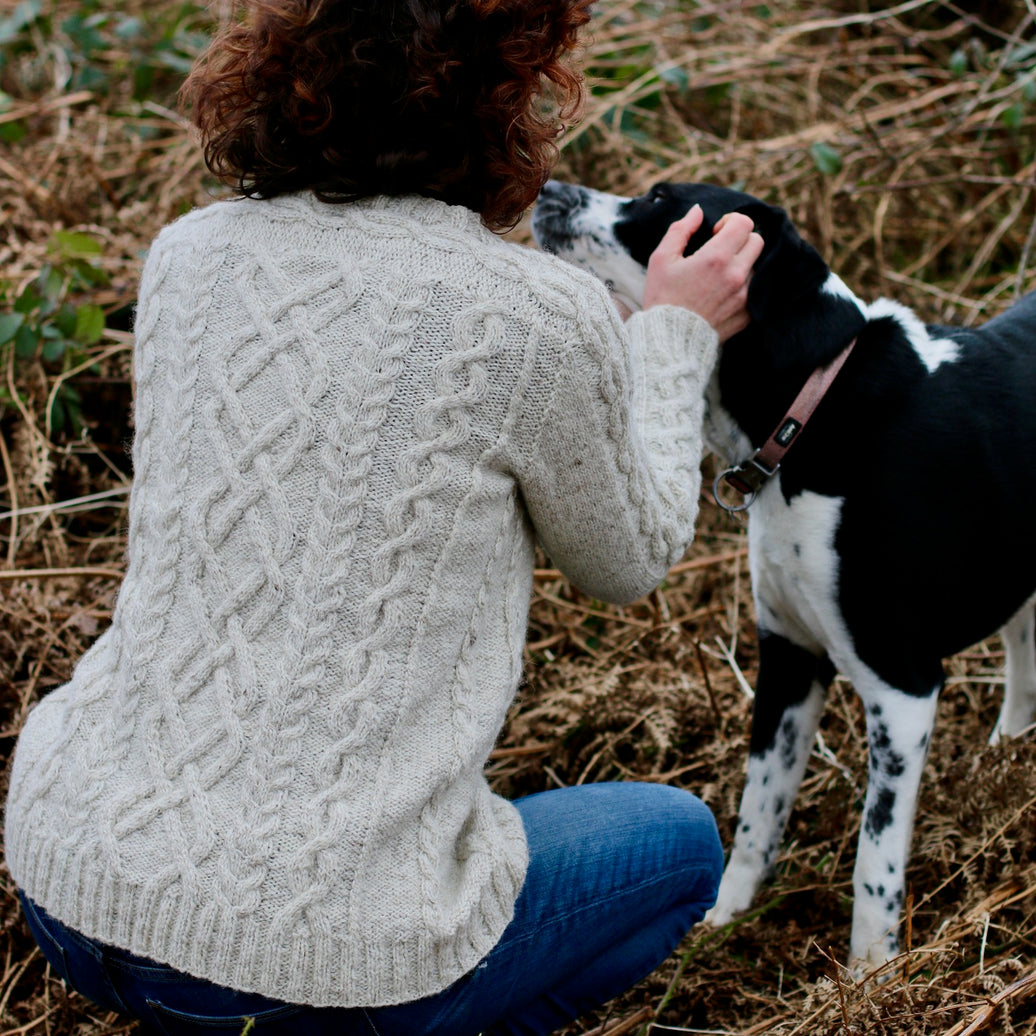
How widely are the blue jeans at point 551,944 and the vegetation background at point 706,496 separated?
0.32 metres

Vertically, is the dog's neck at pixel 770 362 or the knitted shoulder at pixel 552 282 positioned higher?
the knitted shoulder at pixel 552 282

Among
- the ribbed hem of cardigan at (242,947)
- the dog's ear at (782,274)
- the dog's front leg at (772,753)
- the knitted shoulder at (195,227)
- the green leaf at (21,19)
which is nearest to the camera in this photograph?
the ribbed hem of cardigan at (242,947)

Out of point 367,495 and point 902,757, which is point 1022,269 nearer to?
point 902,757

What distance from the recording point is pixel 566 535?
1.38 m

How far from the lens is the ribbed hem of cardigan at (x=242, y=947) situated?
120 centimetres

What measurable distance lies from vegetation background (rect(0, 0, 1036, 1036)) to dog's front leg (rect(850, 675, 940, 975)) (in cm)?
8

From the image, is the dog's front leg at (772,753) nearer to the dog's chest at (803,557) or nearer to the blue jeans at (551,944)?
the dog's chest at (803,557)

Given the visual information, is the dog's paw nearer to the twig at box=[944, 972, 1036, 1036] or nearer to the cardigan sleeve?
the twig at box=[944, 972, 1036, 1036]

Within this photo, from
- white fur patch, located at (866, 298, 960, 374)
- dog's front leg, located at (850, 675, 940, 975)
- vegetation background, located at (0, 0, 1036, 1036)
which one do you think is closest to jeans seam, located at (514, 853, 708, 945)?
vegetation background, located at (0, 0, 1036, 1036)

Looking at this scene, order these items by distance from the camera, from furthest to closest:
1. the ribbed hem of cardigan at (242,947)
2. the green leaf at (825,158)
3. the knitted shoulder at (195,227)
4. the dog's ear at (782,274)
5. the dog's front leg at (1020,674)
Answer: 1. the green leaf at (825,158)
2. the dog's front leg at (1020,674)
3. the dog's ear at (782,274)
4. the knitted shoulder at (195,227)
5. the ribbed hem of cardigan at (242,947)

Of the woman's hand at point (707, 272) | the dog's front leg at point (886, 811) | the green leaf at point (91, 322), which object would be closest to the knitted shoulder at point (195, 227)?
the woman's hand at point (707, 272)

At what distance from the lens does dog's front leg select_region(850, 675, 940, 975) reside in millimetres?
2066

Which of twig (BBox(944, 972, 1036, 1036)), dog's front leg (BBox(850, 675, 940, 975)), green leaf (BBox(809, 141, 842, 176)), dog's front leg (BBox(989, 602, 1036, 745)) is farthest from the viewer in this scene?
green leaf (BBox(809, 141, 842, 176))

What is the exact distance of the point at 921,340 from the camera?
2094 mm
